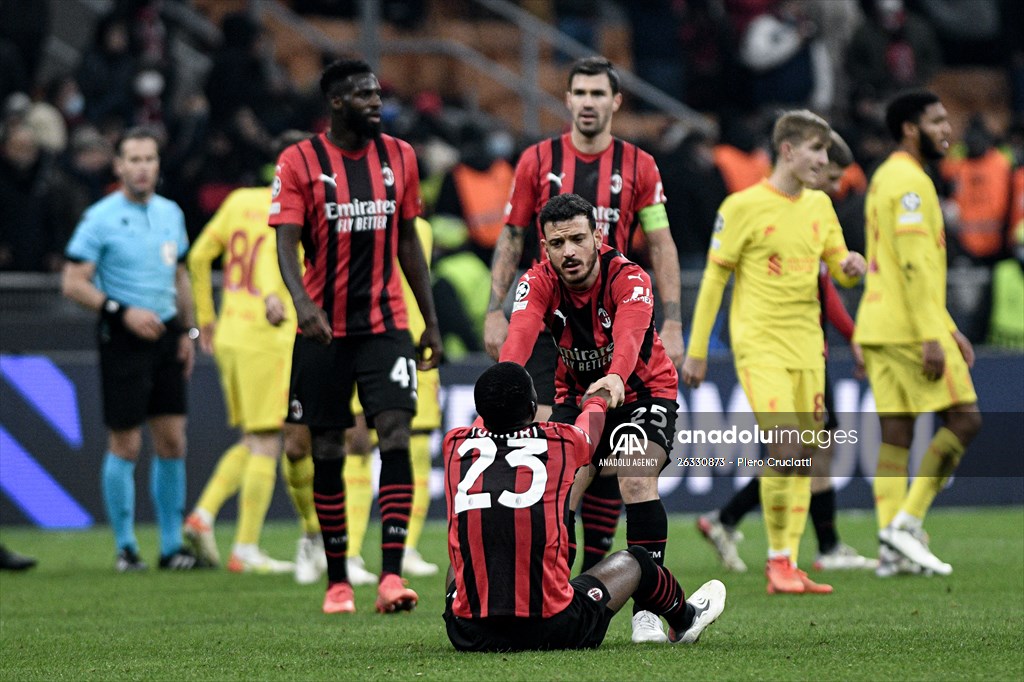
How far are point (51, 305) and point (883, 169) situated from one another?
715 centimetres

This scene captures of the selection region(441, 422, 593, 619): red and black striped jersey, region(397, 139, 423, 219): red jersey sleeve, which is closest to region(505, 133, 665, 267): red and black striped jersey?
region(397, 139, 423, 219): red jersey sleeve

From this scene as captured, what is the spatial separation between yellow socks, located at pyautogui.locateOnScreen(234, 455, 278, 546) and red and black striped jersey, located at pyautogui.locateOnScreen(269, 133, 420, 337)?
2.85m

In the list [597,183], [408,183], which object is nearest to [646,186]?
[597,183]

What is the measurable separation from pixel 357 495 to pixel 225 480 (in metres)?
1.65

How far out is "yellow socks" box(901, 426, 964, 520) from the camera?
10266 mm

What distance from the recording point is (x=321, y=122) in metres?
17.4

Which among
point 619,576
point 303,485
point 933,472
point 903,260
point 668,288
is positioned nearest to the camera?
point 619,576

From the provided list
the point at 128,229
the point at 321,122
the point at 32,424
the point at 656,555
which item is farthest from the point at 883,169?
the point at 321,122

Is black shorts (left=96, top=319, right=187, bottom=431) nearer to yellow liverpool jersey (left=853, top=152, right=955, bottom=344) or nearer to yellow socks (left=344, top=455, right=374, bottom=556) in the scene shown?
yellow socks (left=344, top=455, right=374, bottom=556)

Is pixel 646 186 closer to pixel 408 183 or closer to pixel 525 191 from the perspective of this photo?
pixel 525 191

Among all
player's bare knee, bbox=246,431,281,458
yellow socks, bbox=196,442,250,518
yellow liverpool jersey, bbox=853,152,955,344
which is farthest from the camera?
yellow socks, bbox=196,442,250,518

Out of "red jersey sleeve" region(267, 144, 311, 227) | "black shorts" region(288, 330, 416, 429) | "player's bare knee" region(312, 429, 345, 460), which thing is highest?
"red jersey sleeve" region(267, 144, 311, 227)

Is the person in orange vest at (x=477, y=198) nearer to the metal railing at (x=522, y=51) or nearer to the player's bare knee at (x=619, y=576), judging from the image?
the metal railing at (x=522, y=51)

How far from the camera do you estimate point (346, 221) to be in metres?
8.76
